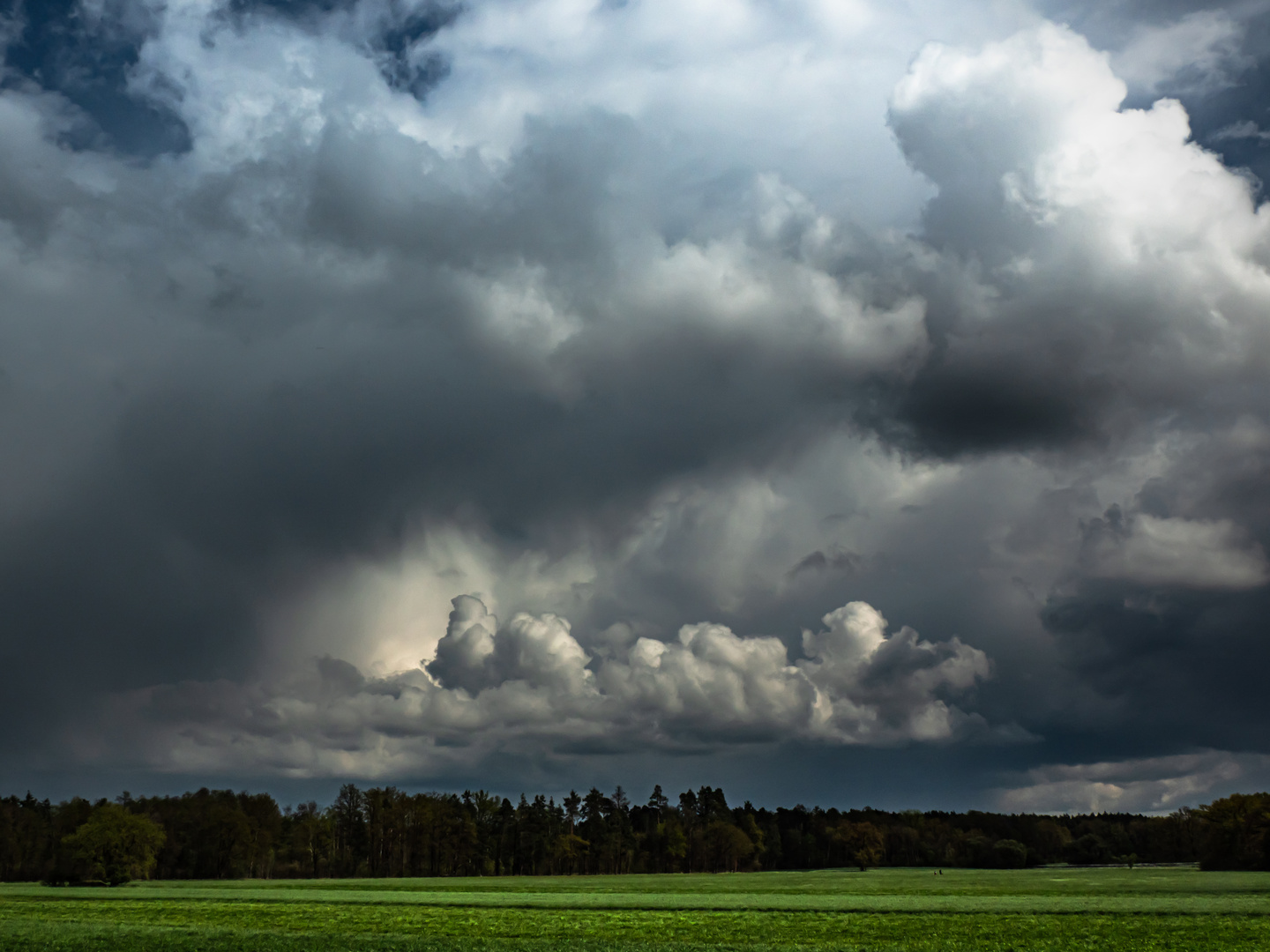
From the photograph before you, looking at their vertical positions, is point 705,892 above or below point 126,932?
below

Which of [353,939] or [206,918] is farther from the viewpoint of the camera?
[206,918]

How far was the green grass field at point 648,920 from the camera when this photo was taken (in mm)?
60125

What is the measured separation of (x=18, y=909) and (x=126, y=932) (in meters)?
38.2

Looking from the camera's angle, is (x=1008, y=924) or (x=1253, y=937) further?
(x=1008, y=924)

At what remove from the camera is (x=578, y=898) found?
117875mm

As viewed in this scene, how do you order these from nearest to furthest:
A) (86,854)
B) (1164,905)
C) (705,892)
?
1. (1164,905)
2. (705,892)
3. (86,854)

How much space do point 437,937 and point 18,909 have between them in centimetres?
5586

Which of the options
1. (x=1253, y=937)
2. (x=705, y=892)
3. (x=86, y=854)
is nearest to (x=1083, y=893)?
(x=705, y=892)

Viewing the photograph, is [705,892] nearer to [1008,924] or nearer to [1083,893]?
[1083,893]

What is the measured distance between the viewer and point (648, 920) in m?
81.9

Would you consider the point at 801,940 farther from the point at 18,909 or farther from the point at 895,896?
the point at 18,909

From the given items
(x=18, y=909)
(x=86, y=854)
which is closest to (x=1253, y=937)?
(x=18, y=909)

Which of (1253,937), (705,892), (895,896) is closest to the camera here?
(1253,937)

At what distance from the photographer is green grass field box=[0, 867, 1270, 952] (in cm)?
6012
